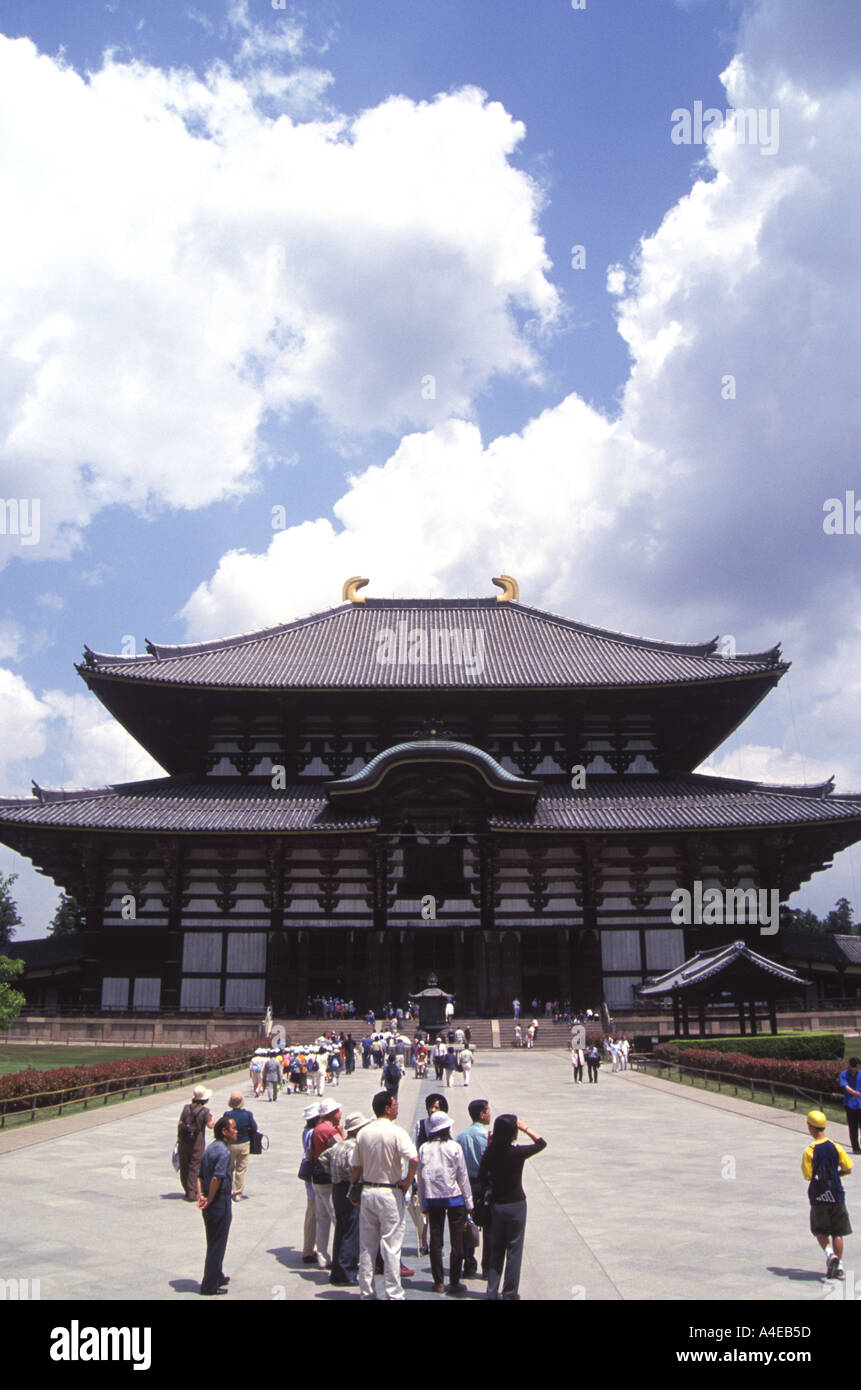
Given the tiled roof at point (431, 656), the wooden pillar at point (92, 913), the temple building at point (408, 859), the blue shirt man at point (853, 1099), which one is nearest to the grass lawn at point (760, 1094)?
the blue shirt man at point (853, 1099)

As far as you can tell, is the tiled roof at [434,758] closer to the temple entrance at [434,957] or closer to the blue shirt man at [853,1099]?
the temple entrance at [434,957]

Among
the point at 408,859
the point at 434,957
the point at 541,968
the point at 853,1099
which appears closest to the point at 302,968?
the point at 434,957

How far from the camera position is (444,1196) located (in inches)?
362

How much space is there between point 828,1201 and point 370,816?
3642 cm

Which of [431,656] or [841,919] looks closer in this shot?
[431,656]

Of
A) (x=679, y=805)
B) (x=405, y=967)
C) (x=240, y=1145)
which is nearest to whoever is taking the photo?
(x=240, y=1145)

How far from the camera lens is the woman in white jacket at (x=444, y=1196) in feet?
30.2

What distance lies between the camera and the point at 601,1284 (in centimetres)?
912

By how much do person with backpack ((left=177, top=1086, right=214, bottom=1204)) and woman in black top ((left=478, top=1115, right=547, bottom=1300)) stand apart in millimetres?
5275

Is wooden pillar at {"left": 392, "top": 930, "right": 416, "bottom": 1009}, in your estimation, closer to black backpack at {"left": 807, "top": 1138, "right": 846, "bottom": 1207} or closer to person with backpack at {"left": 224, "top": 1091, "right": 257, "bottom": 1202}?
person with backpack at {"left": 224, "top": 1091, "right": 257, "bottom": 1202}

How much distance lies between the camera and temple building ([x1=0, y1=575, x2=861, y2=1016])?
44281mm

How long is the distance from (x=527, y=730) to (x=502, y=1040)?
17373 mm

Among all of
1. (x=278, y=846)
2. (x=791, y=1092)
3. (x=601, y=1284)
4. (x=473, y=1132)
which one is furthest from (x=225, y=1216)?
(x=278, y=846)

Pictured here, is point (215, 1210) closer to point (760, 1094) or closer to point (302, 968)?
point (760, 1094)
